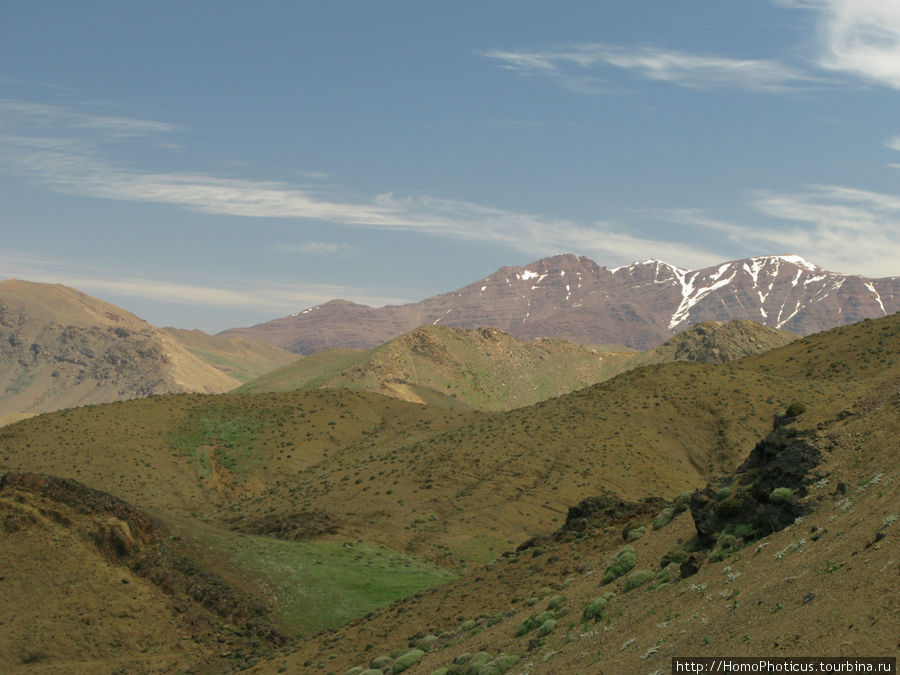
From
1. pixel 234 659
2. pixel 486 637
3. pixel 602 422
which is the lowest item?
pixel 234 659

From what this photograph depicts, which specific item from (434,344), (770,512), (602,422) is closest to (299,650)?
(770,512)

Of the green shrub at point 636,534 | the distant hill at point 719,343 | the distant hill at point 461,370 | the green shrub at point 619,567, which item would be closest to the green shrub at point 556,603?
the green shrub at point 619,567

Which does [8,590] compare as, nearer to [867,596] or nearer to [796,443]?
[796,443]

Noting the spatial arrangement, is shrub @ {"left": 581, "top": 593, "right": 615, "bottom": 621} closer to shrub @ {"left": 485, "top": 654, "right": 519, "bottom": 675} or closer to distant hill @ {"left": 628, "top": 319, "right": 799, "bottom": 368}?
shrub @ {"left": 485, "top": 654, "right": 519, "bottom": 675}

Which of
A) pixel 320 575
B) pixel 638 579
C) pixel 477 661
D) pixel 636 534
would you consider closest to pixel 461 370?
pixel 320 575

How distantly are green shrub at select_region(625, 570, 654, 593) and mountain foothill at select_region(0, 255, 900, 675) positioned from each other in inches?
1.9

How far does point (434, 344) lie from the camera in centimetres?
15662

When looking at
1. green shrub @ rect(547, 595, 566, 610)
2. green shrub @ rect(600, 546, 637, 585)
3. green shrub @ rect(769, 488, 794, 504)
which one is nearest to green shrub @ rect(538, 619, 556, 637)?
green shrub @ rect(547, 595, 566, 610)

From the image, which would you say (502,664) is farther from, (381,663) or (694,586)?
(381,663)

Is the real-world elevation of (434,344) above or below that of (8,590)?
above

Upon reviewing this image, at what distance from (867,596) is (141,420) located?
78724 mm

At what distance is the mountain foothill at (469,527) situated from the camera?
16.6 m

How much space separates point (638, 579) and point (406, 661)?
720 centimetres

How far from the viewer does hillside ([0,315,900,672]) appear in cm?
1597
